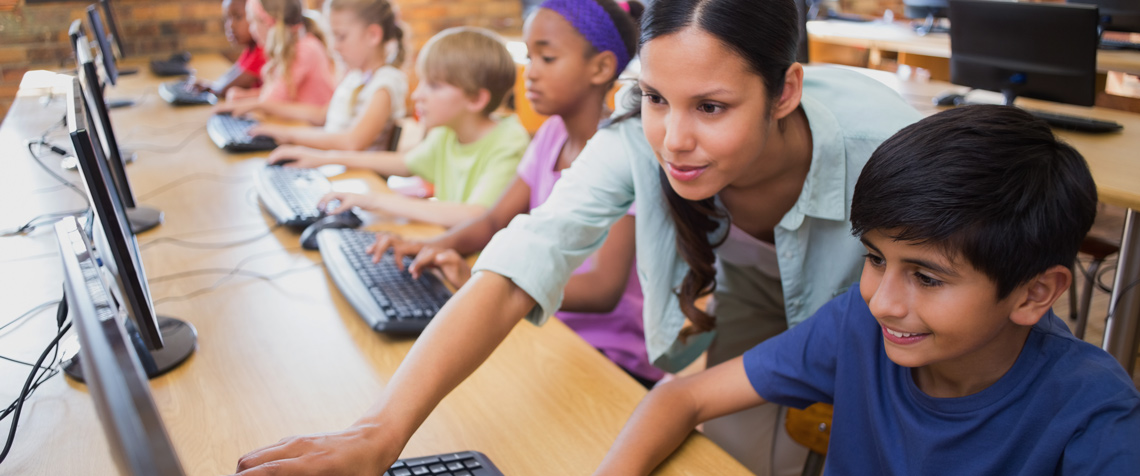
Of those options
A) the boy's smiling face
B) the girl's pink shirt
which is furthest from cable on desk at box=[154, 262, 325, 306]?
the girl's pink shirt

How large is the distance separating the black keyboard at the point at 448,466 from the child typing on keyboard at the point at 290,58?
87.9 inches

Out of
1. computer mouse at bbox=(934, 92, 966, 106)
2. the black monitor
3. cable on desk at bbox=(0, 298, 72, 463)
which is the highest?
the black monitor

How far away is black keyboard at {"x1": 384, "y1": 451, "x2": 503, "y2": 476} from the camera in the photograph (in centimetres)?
80

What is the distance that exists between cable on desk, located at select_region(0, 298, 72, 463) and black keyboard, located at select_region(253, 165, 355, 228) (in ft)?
1.97

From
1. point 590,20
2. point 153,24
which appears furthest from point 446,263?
point 153,24

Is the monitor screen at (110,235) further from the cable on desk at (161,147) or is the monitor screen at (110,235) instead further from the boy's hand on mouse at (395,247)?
the cable on desk at (161,147)

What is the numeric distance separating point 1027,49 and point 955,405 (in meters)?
1.65

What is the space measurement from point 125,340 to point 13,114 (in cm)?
266

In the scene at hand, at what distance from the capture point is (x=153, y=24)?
4.18m

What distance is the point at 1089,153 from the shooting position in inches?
68.7

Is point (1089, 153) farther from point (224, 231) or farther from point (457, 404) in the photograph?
point (224, 231)

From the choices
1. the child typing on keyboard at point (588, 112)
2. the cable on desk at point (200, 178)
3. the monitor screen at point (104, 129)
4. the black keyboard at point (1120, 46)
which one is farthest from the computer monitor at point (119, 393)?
the black keyboard at point (1120, 46)

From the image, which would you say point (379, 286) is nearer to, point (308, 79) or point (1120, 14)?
point (308, 79)

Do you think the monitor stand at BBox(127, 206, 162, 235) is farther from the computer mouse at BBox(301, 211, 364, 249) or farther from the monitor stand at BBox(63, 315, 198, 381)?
the monitor stand at BBox(63, 315, 198, 381)
